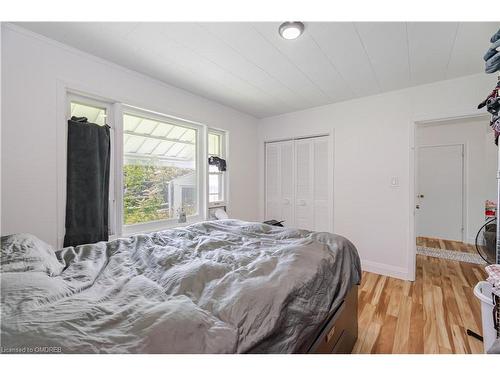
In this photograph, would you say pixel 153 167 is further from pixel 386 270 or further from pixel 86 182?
pixel 386 270

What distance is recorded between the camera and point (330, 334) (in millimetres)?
1232

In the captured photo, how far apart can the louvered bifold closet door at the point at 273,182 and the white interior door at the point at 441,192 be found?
2.62 m

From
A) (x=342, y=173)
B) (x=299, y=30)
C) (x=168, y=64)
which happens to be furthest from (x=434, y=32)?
(x=168, y=64)

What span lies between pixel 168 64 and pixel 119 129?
0.81 metres

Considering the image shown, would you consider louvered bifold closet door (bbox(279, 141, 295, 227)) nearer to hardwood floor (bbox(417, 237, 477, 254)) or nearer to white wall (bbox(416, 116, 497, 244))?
white wall (bbox(416, 116, 497, 244))

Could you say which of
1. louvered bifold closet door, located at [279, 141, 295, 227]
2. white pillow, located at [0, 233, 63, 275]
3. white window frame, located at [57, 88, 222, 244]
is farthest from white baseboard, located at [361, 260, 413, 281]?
white pillow, located at [0, 233, 63, 275]

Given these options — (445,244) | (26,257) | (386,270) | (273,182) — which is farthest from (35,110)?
(445,244)

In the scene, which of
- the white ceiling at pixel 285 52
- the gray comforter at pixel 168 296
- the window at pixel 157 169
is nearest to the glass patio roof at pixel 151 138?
the window at pixel 157 169

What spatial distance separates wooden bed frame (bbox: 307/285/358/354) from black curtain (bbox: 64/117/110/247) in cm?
202

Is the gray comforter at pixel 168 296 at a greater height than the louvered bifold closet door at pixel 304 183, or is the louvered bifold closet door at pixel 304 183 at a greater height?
the louvered bifold closet door at pixel 304 183

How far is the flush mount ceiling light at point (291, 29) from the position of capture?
1.61m

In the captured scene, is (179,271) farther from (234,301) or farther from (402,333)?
(402,333)

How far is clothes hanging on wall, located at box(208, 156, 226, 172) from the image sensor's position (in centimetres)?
332

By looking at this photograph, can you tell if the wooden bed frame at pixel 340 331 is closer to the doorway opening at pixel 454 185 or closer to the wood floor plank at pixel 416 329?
the wood floor plank at pixel 416 329
